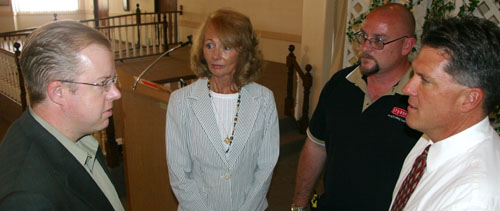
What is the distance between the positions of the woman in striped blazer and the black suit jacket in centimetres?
66

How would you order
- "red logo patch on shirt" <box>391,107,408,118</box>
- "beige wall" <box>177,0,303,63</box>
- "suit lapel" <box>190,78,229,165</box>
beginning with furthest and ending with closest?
"beige wall" <box>177,0,303,63</box> < "suit lapel" <box>190,78,229,165</box> < "red logo patch on shirt" <box>391,107,408,118</box>

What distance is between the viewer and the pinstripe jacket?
1788mm

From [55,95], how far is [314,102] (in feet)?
13.6

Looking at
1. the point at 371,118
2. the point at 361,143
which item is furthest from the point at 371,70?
the point at 361,143

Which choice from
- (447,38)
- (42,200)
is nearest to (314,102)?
(447,38)

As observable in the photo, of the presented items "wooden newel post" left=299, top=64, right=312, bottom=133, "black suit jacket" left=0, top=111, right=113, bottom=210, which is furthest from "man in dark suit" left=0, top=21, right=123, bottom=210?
"wooden newel post" left=299, top=64, right=312, bottom=133

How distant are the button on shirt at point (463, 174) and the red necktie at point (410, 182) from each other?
0.17 feet

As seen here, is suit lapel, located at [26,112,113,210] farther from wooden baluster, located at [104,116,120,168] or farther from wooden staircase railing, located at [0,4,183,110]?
wooden staircase railing, located at [0,4,183,110]

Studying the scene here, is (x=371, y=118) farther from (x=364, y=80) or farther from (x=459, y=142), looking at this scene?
(x=459, y=142)

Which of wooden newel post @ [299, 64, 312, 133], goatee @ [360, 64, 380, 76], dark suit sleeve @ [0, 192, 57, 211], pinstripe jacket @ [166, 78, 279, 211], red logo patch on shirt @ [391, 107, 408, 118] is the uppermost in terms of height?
goatee @ [360, 64, 380, 76]

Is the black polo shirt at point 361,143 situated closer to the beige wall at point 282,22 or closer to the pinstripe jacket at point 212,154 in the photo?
the pinstripe jacket at point 212,154

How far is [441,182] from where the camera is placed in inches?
42.3

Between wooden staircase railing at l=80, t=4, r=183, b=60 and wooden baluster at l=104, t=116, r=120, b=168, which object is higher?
wooden staircase railing at l=80, t=4, r=183, b=60

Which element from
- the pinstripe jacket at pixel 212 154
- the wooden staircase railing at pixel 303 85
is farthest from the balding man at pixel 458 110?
the wooden staircase railing at pixel 303 85
